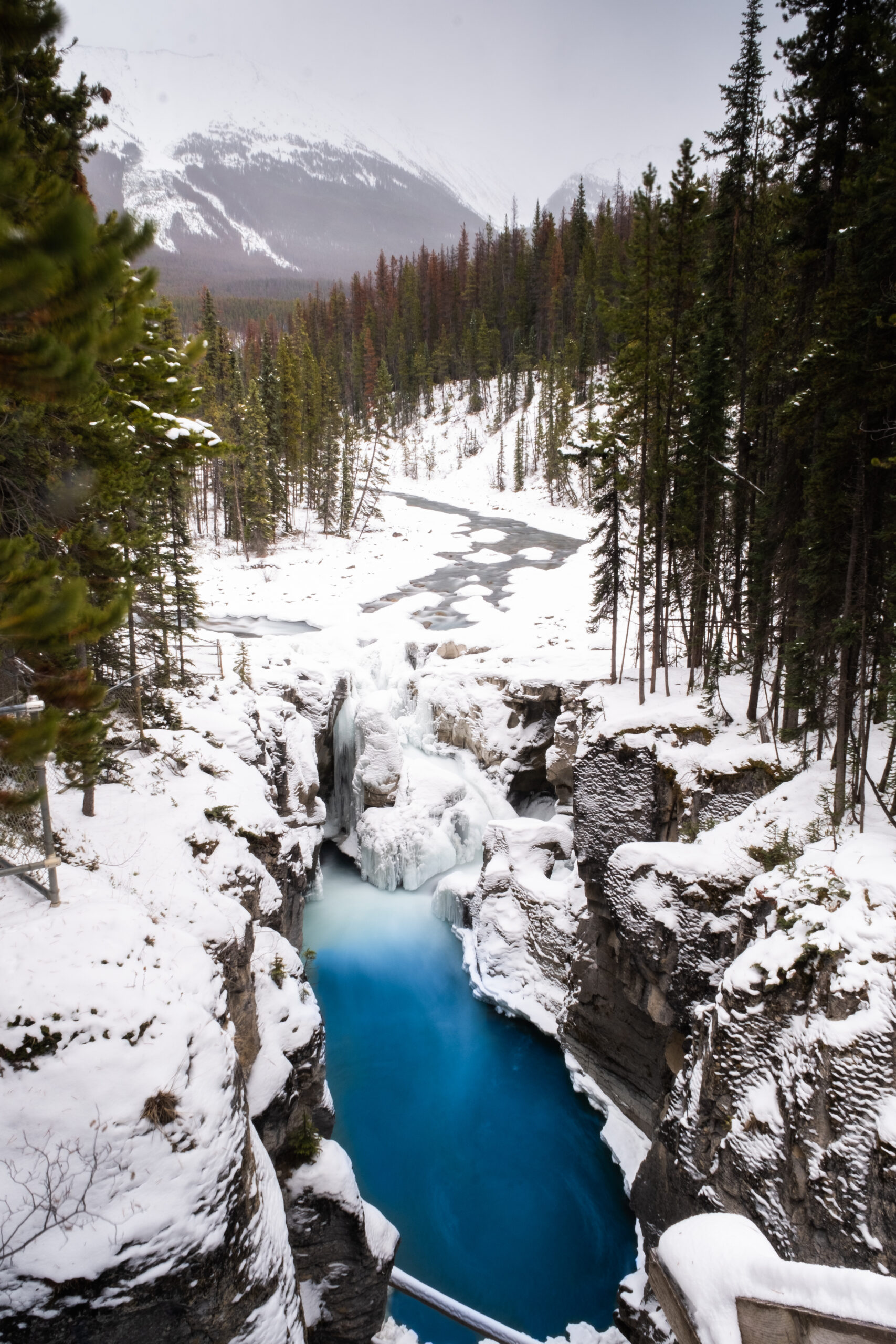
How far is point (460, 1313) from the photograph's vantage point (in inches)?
382

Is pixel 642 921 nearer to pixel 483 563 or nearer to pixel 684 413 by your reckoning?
pixel 684 413

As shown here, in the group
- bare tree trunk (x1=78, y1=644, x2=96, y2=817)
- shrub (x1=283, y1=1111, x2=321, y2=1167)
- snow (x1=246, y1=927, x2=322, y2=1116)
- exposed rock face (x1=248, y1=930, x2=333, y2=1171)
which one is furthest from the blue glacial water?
bare tree trunk (x1=78, y1=644, x2=96, y2=817)

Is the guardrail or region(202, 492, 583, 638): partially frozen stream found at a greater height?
region(202, 492, 583, 638): partially frozen stream

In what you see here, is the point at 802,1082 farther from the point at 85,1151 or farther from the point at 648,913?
the point at 85,1151

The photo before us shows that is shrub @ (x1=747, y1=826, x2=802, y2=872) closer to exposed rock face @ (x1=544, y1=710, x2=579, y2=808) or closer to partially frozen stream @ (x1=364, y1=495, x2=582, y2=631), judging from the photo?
exposed rock face @ (x1=544, y1=710, x2=579, y2=808)

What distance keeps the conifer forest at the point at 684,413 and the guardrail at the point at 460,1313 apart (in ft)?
31.0

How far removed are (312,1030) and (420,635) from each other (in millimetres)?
20039

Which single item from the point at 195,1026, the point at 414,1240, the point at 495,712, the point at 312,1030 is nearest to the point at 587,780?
the point at 495,712

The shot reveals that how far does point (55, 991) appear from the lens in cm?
543

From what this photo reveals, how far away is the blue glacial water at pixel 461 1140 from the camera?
445 inches

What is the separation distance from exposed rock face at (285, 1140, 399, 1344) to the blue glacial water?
2885mm

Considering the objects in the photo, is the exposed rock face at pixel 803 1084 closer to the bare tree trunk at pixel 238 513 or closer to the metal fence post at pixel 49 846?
the metal fence post at pixel 49 846

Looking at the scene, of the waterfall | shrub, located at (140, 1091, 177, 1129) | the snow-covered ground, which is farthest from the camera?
the waterfall

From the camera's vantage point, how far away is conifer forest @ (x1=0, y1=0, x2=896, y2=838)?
3941 millimetres
